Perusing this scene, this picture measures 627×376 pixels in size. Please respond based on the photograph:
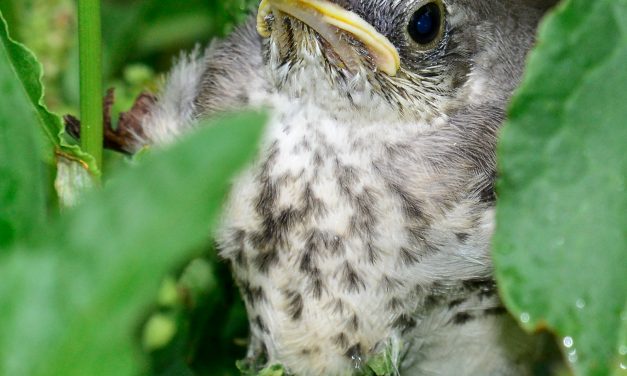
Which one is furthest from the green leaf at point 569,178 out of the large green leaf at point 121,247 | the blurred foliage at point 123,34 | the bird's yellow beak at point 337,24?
the blurred foliage at point 123,34

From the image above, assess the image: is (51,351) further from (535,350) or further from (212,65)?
(535,350)

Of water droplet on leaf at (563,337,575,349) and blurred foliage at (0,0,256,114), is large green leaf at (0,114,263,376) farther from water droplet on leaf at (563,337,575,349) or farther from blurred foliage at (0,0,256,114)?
blurred foliage at (0,0,256,114)

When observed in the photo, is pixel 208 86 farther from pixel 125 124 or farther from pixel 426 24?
pixel 426 24

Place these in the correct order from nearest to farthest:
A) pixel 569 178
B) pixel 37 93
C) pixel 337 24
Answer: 1. pixel 569 178
2. pixel 37 93
3. pixel 337 24

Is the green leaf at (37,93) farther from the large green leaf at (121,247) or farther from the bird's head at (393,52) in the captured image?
the large green leaf at (121,247)

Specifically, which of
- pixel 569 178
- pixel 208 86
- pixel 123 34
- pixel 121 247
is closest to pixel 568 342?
pixel 569 178

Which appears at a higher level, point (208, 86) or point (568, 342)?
point (208, 86)

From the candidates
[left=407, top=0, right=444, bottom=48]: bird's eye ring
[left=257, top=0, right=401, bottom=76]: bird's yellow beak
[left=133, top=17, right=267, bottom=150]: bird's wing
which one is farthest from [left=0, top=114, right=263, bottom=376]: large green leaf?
[left=133, top=17, right=267, bottom=150]: bird's wing
